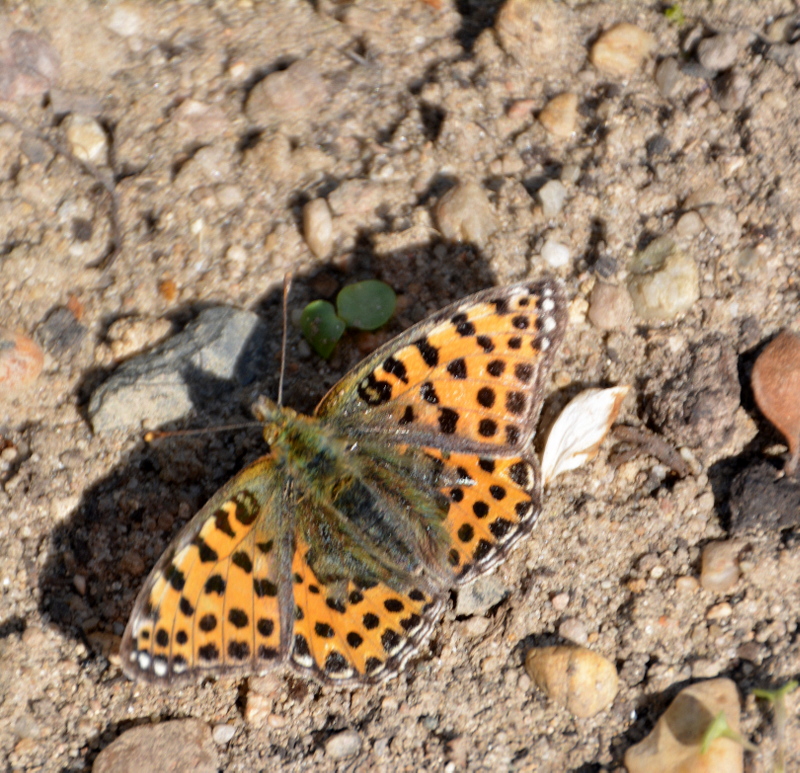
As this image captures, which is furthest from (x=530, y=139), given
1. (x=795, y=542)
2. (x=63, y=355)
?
(x=63, y=355)

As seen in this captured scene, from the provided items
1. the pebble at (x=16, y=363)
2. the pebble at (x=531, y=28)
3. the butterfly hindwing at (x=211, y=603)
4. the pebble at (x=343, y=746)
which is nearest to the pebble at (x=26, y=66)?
the pebble at (x=16, y=363)

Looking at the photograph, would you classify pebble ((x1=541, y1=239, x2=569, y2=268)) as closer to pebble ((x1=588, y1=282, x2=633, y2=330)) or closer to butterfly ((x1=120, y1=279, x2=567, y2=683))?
pebble ((x1=588, y1=282, x2=633, y2=330))

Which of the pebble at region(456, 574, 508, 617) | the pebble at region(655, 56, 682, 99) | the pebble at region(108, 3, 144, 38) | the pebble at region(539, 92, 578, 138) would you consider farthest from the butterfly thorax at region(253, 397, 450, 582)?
the pebble at region(108, 3, 144, 38)

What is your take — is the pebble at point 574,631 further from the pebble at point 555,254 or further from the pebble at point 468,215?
the pebble at point 468,215

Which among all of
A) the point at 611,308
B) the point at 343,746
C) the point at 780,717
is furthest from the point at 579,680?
the point at 611,308

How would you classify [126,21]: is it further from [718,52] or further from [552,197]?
[718,52]

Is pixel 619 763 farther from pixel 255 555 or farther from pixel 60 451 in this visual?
pixel 60 451
